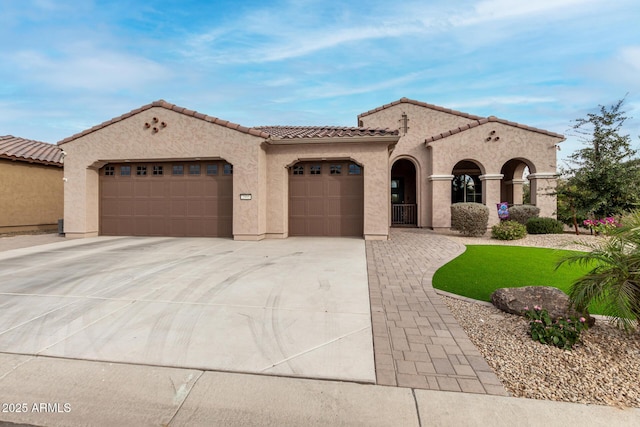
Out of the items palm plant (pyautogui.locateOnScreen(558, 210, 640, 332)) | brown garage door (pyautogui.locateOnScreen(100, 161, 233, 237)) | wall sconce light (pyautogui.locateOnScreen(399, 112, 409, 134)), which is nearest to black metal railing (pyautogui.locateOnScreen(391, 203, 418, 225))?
wall sconce light (pyautogui.locateOnScreen(399, 112, 409, 134))

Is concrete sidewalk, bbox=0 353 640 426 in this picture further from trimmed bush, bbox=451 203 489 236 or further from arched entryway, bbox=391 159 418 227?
arched entryway, bbox=391 159 418 227

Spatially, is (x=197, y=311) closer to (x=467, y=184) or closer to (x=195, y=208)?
(x=195, y=208)

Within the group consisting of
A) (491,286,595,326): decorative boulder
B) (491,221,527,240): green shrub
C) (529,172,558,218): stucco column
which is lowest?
(491,286,595,326): decorative boulder

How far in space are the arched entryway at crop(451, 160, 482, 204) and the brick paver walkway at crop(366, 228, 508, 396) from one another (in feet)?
48.1

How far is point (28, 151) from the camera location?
1612 cm

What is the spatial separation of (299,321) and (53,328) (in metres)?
3.13

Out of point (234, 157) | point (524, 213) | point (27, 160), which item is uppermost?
point (27, 160)

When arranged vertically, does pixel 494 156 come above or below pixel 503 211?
above

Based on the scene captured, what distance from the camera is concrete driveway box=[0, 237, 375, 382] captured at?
128 inches

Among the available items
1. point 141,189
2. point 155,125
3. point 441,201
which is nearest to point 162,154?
point 155,125

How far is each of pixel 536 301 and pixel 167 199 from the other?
12.4 meters

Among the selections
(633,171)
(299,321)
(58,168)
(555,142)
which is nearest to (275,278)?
(299,321)

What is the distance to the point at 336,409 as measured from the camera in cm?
244

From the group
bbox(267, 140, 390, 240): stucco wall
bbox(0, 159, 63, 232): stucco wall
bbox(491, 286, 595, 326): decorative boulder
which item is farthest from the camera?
bbox(0, 159, 63, 232): stucco wall
